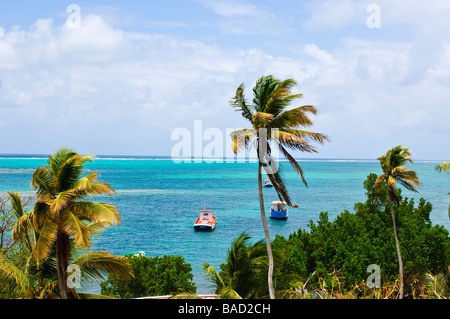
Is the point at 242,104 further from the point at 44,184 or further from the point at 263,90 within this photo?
the point at 44,184

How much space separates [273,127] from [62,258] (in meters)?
8.63

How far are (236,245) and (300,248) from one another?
319 inches

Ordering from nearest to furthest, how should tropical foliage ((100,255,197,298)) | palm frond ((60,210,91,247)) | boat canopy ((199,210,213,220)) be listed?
palm frond ((60,210,91,247)) < tropical foliage ((100,255,197,298)) < boat canopy ((199,210,213,220))

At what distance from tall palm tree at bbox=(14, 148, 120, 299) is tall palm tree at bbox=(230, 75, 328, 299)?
17.0ft

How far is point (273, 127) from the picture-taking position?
1511 cm

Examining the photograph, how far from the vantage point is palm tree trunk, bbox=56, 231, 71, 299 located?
1204cm

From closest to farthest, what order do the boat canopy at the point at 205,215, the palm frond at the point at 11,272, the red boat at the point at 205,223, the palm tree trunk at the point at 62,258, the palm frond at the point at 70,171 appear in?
the palm frond at the point at 11,272 → the palm tree trunk at the point at 62,258 → the palm frond at the point at 70,171 → the red boat at the point at 205,223 → the boat canopy at the point at 205,215

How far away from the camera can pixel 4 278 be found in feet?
39.8

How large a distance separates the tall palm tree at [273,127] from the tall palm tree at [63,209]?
517 cm

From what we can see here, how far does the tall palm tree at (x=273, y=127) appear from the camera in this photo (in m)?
14.4

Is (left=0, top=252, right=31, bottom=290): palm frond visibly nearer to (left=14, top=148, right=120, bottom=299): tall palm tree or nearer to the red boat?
(left=14, top=148, right=120, bottom=299): tall palm tree
